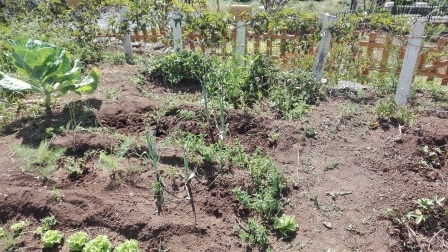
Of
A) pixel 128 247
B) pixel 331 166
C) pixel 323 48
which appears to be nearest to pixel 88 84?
pixel 128 247

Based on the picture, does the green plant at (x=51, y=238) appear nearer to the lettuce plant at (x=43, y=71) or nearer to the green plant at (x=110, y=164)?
the green plant at (x=110, y=164)

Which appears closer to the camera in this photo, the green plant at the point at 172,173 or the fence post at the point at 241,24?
the green plant at the point at 172,173

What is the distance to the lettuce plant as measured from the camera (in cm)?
333

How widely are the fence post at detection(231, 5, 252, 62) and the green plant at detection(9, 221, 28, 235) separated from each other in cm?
333

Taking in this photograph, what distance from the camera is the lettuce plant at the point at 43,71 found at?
3330mm

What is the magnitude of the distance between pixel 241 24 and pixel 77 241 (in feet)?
12.5

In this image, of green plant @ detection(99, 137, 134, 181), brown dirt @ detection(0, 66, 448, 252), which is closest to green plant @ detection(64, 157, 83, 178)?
brown dirt @ detection(0, 66, 448, 252)

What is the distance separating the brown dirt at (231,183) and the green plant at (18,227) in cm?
4

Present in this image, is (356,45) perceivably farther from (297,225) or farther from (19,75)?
(19,75)

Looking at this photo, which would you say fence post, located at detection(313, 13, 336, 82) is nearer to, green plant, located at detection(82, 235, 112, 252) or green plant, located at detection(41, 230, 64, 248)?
green plant, located at detection(82, 235, 112, 252)

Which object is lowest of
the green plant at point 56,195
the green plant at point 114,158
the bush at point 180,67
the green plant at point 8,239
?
the green plant at point 8,239

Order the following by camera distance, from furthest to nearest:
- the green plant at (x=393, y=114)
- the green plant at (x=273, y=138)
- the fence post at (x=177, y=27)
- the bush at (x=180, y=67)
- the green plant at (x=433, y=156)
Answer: the fence post at (x=177, y=27) → the bush at (x=180, y=67) → the green plant at (x=393, y=114) → the green plant at (x=273, y=138) → the green plant at (x=433, y=156)

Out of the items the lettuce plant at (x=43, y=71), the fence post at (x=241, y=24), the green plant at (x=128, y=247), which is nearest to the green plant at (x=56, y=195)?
the green plant at (x=128, y=247)

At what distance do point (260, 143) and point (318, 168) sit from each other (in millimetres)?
669
